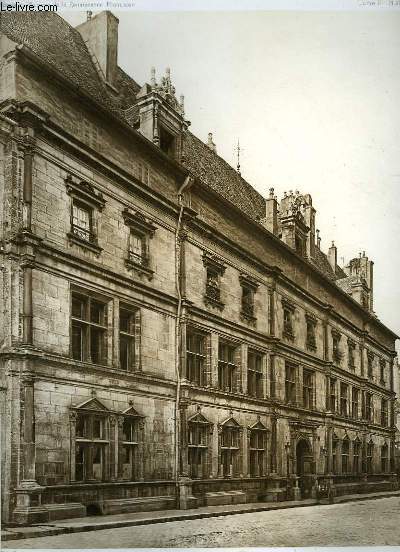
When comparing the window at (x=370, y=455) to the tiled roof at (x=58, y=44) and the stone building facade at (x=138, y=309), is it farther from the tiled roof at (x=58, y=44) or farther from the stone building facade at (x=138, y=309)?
the tiled roof at (x=58, y=44)

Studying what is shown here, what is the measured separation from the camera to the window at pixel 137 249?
15.2 m

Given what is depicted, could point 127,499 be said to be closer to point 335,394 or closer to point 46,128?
point 46,128

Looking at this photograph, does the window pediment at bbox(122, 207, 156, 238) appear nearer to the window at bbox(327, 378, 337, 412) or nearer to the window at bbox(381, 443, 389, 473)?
the window at bbox(327, 378, 337, 412)

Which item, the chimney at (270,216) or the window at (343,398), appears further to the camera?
the window at (343,398)

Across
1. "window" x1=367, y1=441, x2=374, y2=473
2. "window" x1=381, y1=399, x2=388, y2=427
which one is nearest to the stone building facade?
"window" x1=367, y1=441, x2=374, y2=473

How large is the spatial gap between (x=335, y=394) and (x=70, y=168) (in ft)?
45.1

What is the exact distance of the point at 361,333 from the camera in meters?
25.7

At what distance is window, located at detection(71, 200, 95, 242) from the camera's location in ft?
44.6

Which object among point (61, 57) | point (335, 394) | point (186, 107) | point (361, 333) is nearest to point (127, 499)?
point (186, 107)

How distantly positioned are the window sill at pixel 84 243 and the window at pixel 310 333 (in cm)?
1031

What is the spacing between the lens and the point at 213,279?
60.1ft

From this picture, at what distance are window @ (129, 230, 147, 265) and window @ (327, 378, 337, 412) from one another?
10.1m

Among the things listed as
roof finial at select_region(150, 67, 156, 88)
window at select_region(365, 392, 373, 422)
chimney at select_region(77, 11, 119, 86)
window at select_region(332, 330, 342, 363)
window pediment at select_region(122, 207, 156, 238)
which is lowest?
window at select_region(365, 392, 373, 422)

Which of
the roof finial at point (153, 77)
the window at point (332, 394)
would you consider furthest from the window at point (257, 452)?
the roof finial at point (153, 77)
